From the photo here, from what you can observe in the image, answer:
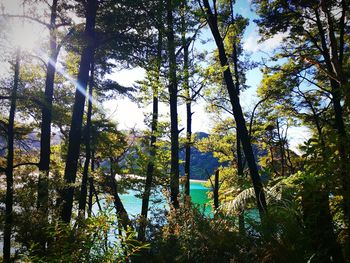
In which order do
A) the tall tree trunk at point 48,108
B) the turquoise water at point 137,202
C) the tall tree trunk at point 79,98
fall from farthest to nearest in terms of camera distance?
the turquoise water at point 137,202, the tall tree trunk at point 48,108, the tall tree trunk at point 79,98

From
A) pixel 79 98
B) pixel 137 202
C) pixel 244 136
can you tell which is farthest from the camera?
pixel 137 202

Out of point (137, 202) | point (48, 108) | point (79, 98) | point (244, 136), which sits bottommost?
point (137, 202)

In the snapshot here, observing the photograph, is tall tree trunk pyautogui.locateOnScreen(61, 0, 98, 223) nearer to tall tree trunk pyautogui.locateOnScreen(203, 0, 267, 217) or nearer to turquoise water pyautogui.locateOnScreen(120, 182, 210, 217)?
turquoise water pyautogui.locateOnScreen(120, 182, 210, 217)

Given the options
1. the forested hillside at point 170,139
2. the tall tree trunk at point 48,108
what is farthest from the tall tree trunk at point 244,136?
the tall tree trunk at point 48,108

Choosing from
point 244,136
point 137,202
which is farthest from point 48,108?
point 137,202

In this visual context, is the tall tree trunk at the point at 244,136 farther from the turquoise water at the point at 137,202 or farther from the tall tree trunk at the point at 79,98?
the tall tree trunk at the point at 79,98

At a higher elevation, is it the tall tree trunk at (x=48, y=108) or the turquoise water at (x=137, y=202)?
the tall tree trunk at (x=48, y=108)

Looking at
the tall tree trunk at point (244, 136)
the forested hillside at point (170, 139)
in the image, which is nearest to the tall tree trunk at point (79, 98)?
the forested hillside at point (170, 139)

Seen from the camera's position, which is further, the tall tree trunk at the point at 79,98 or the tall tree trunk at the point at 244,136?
the tall tree trunk at the point at 79,98

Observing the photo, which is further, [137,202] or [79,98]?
[137,202]

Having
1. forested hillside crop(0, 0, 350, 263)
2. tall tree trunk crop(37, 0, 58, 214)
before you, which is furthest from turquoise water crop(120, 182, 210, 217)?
tall tree trunk crop(37, 0, 58, 214)

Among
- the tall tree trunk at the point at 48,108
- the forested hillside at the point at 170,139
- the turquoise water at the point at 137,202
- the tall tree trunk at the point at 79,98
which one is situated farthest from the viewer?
the turquoise water at the point at 137,202

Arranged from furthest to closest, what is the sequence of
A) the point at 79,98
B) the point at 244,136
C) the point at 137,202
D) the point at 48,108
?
1. the point at 137,202
2. the point at 48,108
3. the point at 79,98
4. the point at 244,136

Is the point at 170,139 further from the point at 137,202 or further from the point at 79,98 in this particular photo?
the point at 137,202
